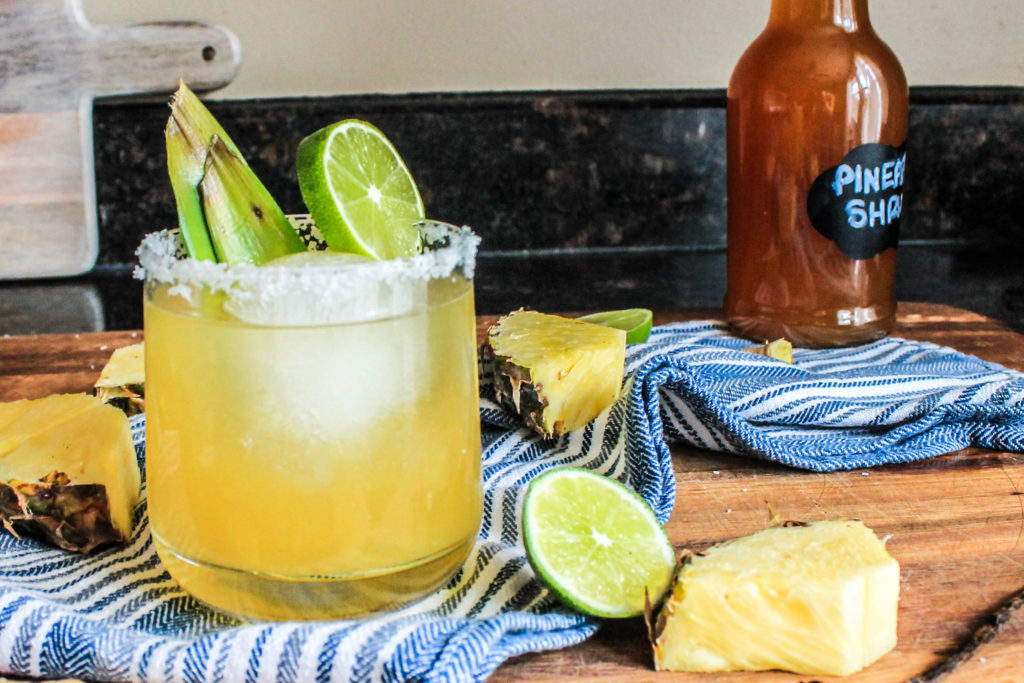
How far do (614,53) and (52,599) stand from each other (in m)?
1.13

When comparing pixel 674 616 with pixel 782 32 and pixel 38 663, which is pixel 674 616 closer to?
pixel 38 663

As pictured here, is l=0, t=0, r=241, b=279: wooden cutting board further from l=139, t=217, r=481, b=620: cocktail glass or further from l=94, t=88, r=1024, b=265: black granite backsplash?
l=139, t=217, r=481, b=620: cocktail glass

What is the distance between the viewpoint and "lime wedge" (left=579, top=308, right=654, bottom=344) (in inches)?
39.5

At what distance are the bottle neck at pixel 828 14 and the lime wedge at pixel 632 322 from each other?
333 mm

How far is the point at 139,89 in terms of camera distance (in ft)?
4.66

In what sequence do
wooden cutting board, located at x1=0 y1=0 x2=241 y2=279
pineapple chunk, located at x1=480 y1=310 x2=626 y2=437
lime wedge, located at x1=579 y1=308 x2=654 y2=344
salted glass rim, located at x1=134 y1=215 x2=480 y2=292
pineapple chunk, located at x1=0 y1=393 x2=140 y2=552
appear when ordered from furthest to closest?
wooden cutting board, located at x1=0 y1=0 x2=241 y2=279 → lime wedge, located at x1=579 y1=308 x2=654 y2=344 → pineapple chunk, located at x1=480 y1=310 x2=626 y2=437 → pineapple chunk, located at x1=0 y1=393 x2=140 y2=552 → salted glass rim, located at x1=134 y1=215 x2=480 y2=292

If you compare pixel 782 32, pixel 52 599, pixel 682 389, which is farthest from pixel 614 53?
pixel 52 599

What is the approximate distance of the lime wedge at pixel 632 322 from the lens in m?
1.00

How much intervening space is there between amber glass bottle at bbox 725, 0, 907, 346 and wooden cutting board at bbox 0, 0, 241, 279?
28.5 inches

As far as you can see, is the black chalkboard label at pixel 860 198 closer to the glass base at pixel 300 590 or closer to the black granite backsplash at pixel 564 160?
the black granite backsplash at pixel 564 160

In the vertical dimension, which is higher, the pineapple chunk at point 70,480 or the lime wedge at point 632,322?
the pineapple chunk at point 70,480

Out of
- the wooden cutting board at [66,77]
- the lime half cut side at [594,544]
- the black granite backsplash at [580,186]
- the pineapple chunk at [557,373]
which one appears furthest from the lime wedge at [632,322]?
the wooden cutting board at [66,77]

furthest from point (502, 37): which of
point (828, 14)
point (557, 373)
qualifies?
point (557, 373)

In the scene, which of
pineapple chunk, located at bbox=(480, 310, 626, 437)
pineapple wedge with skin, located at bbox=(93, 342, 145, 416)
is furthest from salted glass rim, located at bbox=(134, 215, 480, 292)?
pineapple wedge with skin, located at bbox=(93, 342, 145, 416)
